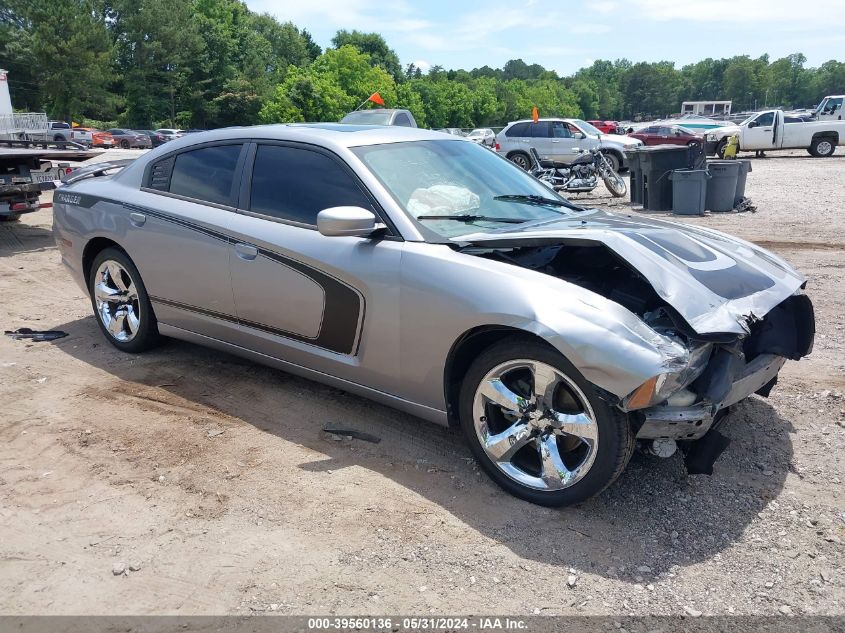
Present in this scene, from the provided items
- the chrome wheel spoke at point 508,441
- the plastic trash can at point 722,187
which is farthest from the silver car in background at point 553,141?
the chrome wheel spoke at point 508,441

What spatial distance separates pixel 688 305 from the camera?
3043mm

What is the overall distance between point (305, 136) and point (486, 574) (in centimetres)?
272

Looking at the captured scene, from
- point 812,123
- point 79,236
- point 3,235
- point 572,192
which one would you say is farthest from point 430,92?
point 79,236

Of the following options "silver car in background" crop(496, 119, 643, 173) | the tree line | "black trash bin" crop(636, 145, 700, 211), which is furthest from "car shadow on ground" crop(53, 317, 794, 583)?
the tree line

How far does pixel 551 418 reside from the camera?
3166mm

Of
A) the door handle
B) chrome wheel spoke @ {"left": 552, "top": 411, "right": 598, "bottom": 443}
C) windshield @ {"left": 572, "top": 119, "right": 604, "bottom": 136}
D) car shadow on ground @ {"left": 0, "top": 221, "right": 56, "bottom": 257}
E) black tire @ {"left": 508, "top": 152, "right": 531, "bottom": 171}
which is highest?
windshield @ {"left": 572, "top": 119, "right": 604, "bottom": 136}

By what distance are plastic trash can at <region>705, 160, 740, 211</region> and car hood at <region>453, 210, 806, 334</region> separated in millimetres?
9505

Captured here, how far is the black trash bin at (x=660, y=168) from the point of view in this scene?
1298 centimetres

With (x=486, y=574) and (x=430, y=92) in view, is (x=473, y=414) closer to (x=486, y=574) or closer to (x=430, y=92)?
(x=486, y=574)

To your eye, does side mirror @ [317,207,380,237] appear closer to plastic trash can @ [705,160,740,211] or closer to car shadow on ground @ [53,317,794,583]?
car shadow on ground @ [53,317,794,583]

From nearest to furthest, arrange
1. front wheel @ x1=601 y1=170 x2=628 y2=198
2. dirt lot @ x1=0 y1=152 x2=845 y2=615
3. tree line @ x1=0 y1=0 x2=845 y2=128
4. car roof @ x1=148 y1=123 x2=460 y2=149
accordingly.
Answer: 1. dirt lot @ x1=0 y1=152 x2=845 y2=615
2. car roof @ x1=148 y1=123 x2=460 y2=149
3. front wheel @ x1=601 y1=170 x2=628 y2=198
4. tree line @ x1=0 y1=0 x2=845 y2=128

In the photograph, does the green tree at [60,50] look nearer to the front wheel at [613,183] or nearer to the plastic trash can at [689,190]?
the front wheel at [613,183]

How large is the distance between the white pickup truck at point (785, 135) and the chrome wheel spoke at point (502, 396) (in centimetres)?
2742

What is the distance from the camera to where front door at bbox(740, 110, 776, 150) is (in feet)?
91.5
